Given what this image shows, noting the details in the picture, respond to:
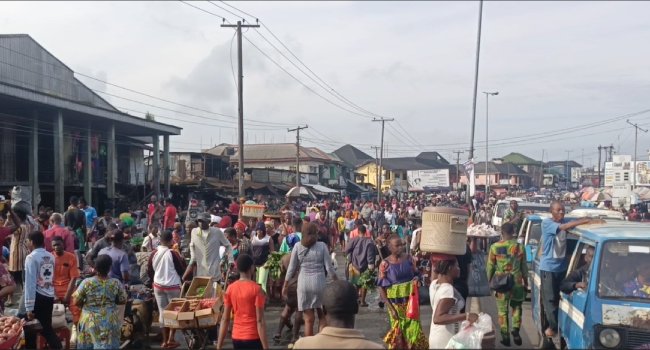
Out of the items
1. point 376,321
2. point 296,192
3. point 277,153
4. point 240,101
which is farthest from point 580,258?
point 277,153

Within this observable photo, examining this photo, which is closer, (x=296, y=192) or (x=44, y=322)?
(x=44, y=322)

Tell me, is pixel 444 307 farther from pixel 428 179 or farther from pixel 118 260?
pixel 428 179

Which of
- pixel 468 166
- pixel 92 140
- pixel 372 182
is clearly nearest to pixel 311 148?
pixel 372 182

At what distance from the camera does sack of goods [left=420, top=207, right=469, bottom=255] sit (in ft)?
27.6

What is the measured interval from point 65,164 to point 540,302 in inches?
1064

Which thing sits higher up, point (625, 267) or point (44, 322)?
point (625, 267)

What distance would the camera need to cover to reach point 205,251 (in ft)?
34.1

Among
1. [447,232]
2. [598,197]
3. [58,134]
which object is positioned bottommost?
[598,197]

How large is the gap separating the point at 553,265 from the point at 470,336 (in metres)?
3.51

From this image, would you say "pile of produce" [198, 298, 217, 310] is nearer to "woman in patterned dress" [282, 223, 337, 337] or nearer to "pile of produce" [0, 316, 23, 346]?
"woman in patterned dress" [282, 223, 337, 337]

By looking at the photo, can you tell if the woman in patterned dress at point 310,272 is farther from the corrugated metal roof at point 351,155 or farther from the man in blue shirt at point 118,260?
the corrugated metal roof at point 351,155

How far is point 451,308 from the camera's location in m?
6.10

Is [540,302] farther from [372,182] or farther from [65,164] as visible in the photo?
[372,182]

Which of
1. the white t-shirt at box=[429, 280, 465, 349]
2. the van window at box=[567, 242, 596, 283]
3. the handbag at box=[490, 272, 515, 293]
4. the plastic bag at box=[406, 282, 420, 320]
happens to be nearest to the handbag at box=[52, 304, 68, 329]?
the plastic bag at box=[406, 282, 420, 320]
